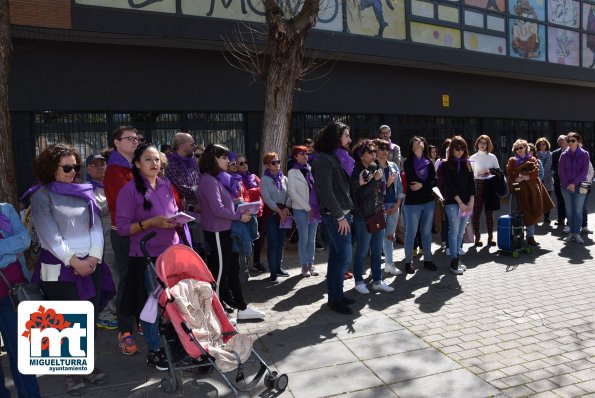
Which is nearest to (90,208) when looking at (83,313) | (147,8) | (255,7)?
(83,313)

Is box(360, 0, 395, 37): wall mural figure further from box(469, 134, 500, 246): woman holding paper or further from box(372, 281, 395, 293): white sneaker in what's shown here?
box(372, 281, 395, 293): white sneaker

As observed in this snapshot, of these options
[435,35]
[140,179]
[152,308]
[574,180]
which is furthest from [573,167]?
[152,308]

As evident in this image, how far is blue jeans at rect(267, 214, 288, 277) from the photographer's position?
741 cm

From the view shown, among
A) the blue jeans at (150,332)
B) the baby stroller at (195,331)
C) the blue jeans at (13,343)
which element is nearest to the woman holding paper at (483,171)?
the baby stroller at (195,331)

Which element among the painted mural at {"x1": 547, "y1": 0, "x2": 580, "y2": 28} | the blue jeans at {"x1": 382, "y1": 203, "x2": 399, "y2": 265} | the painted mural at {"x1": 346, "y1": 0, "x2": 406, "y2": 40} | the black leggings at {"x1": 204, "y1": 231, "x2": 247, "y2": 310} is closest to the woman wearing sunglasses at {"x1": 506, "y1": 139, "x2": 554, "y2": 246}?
the blue jeans at {"x1": 382, "y1": 203, "x2": 399, "y2": 265}

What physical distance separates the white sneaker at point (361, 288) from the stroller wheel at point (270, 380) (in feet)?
8.97

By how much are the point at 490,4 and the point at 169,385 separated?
16.6 metres

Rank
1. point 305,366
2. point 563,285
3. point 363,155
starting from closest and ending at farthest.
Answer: point 305,366 < point 363,155 < point 563,285

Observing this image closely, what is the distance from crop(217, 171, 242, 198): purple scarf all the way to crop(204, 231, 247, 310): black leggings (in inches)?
19.8

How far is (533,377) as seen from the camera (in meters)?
4.12

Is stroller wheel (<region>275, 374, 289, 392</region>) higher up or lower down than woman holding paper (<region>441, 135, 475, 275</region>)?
lower down

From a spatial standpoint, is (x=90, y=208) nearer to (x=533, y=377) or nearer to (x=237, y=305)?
(x=237, y=305)

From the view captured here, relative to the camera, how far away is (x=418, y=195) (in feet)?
24.1

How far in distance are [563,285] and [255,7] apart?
9265mm
